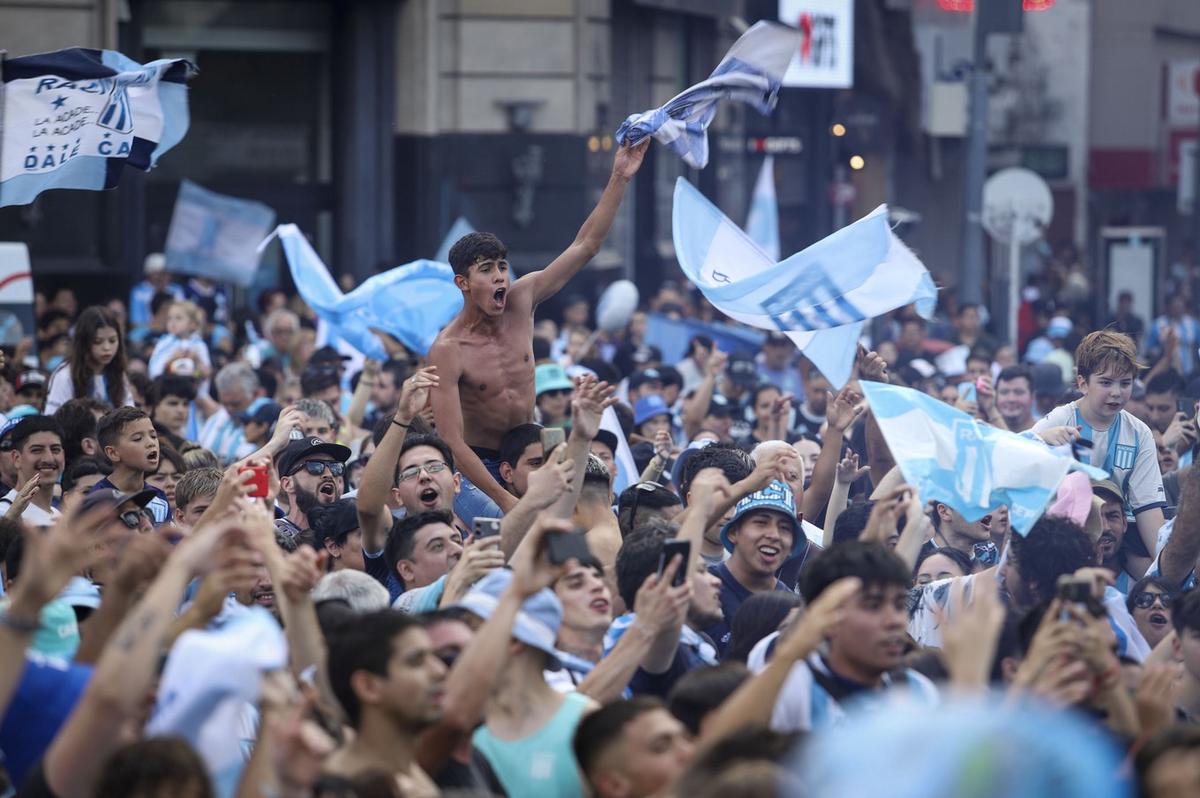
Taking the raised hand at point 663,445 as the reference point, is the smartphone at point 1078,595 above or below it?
above

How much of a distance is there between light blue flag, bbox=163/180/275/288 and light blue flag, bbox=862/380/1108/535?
10.7 metres

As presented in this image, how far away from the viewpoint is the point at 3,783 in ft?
14.2

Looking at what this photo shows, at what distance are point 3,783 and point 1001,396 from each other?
844cm

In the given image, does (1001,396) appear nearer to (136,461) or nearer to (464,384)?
(464,384)

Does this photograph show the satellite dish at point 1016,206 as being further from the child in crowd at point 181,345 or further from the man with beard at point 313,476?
the man with beard at point 313,476

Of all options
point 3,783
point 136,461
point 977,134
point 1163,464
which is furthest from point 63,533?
point 977,134

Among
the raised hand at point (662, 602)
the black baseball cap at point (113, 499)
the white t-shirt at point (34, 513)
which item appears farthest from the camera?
the white t-shirt at point (34, 513)

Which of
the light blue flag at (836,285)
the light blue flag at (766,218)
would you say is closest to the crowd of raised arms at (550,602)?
the light blue flag at (836,285)

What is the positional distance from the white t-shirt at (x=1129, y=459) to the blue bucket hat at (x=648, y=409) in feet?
10.3

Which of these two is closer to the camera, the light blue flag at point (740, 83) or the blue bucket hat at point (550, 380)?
the light blue flag at point (740, 83)

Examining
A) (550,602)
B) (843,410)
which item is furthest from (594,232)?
(550,602)

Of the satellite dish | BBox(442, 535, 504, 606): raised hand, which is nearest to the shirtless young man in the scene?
BBox(442, 535, 504, 606): raised hand

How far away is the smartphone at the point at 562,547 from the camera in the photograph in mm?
4984

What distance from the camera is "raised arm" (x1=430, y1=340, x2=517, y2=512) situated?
317 inches
